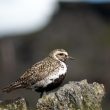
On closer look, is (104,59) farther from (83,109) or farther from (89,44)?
(83,109)

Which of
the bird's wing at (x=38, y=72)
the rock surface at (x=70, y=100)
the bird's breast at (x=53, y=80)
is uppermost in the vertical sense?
the bird's wing at (x=38, y=72)

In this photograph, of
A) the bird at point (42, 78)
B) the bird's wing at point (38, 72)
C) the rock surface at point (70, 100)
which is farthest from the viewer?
the bird's wing at point (38, 72)

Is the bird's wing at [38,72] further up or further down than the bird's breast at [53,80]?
further up

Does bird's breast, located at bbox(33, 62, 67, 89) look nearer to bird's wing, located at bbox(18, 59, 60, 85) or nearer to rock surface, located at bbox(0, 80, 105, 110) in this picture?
bird's wing, located at bbox(18, 59, 60, 85)

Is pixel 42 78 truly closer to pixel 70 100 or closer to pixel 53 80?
pixel 53 80

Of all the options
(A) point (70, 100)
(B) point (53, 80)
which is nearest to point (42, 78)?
(B) point (53, 80)

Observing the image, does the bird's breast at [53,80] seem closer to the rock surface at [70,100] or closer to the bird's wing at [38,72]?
the bird's wing at [38,72]

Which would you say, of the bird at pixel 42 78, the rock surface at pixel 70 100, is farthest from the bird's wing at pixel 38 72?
the rock surface at pixel 70 100

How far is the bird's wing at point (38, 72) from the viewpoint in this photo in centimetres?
1906

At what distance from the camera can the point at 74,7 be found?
55.9m

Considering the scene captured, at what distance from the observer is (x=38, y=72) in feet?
63.0

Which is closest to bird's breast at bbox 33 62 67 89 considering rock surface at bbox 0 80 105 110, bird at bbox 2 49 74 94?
bird at bbox 2 49 74 94

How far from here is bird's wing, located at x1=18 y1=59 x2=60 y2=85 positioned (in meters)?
19.1

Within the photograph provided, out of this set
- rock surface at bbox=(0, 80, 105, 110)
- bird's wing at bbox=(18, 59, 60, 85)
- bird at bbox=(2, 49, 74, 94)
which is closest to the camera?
rock surface at bbox=(0, 80, 105, 110)
